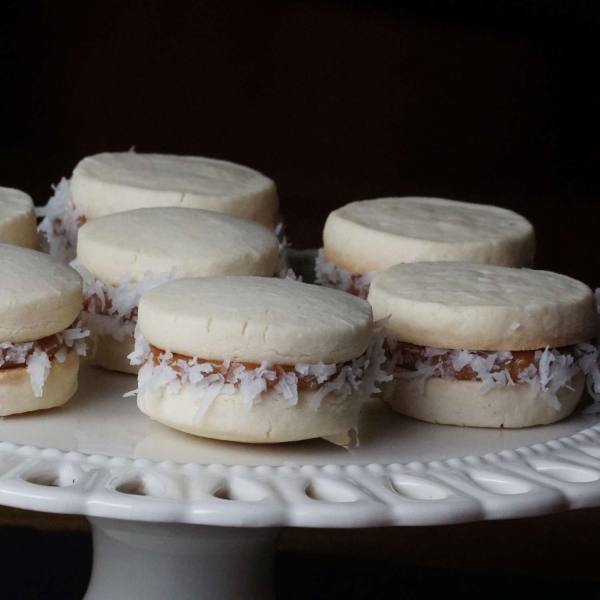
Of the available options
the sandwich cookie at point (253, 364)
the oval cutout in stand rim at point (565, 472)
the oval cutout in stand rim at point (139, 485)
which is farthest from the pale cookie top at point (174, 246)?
the oval cutout in stand rim at point (565, 472)

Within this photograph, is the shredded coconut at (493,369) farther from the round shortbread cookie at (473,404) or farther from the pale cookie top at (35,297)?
the pale cookie top at (35,297)

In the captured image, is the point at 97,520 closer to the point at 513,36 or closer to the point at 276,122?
the point at 276,122

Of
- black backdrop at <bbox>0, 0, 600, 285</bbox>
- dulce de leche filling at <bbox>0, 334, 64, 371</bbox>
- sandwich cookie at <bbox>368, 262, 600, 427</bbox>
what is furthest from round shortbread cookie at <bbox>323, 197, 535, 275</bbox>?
black backdrop at <bbox>0, 0, 600, 285</bbox>

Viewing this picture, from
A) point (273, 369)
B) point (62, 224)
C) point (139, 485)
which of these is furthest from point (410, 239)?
point (139, 485)

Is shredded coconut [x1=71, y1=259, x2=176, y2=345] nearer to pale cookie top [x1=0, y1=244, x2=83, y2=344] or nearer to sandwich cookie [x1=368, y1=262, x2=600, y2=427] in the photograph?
pale cookie top [x1=0, y1=244, x2=83, y2=344]

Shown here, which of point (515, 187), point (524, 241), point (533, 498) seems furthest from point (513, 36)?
point (533, 498)

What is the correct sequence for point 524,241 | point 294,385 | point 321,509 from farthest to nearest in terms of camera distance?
point 524,241
point 294,385
point 321,509

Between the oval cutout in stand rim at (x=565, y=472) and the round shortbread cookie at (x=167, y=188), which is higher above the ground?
the round shortbread cookie at (x=167, y=188)
